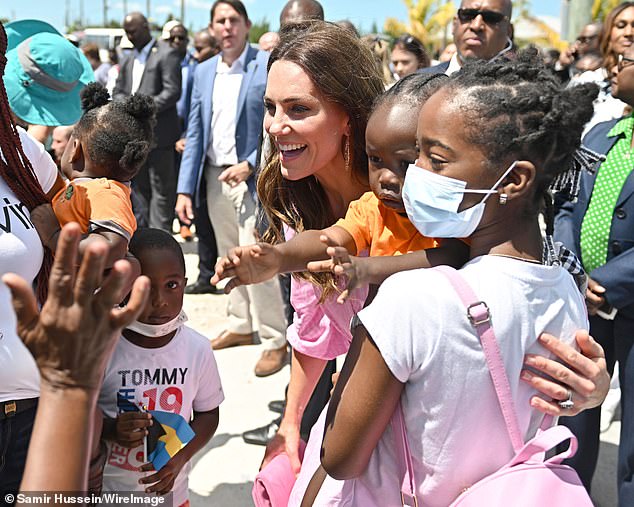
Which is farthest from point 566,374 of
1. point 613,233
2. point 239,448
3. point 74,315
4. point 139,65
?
point 139,65

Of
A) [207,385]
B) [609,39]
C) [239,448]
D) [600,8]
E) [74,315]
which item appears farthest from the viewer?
[600,8]

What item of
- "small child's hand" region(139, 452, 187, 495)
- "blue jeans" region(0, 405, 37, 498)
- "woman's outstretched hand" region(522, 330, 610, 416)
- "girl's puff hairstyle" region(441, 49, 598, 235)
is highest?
"girl's puff hairstyle" region(441, 49, 598, 235)

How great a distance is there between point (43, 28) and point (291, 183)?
1623mm

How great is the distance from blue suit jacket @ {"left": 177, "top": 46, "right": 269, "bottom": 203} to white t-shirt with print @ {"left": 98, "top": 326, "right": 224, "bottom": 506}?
2913 millimetres

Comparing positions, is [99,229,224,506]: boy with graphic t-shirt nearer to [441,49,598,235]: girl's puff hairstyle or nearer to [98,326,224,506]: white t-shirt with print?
[98,326,224,506]: white t-shirt with print

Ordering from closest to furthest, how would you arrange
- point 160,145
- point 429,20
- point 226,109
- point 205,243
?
1. point 226,109
2. point 205,243
3. point 160,145
4. point 429,20

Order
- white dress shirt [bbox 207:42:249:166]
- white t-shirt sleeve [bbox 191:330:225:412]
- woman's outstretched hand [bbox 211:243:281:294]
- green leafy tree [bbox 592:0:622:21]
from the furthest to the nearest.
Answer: green leafy tree [bbox 592:0:622:21], white dress shirt [bbox 207:42:249:166], white t-shirt sleeve [bbox 191:330:225:412], woman's outstretched hand [bbox 211:243:281:294]

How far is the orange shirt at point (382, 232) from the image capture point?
6.28 feet

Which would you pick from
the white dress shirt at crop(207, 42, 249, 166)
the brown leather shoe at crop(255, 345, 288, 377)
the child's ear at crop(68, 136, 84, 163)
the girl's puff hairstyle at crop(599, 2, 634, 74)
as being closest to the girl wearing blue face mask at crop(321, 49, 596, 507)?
the child's ear at crop(68, 136, 84, 163)

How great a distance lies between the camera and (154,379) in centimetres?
223

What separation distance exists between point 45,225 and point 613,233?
2286 millimetres

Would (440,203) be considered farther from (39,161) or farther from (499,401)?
(39,161)

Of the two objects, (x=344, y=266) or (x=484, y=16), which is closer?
(x=344, y=266)

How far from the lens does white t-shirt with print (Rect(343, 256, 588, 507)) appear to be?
1370 millimetres
